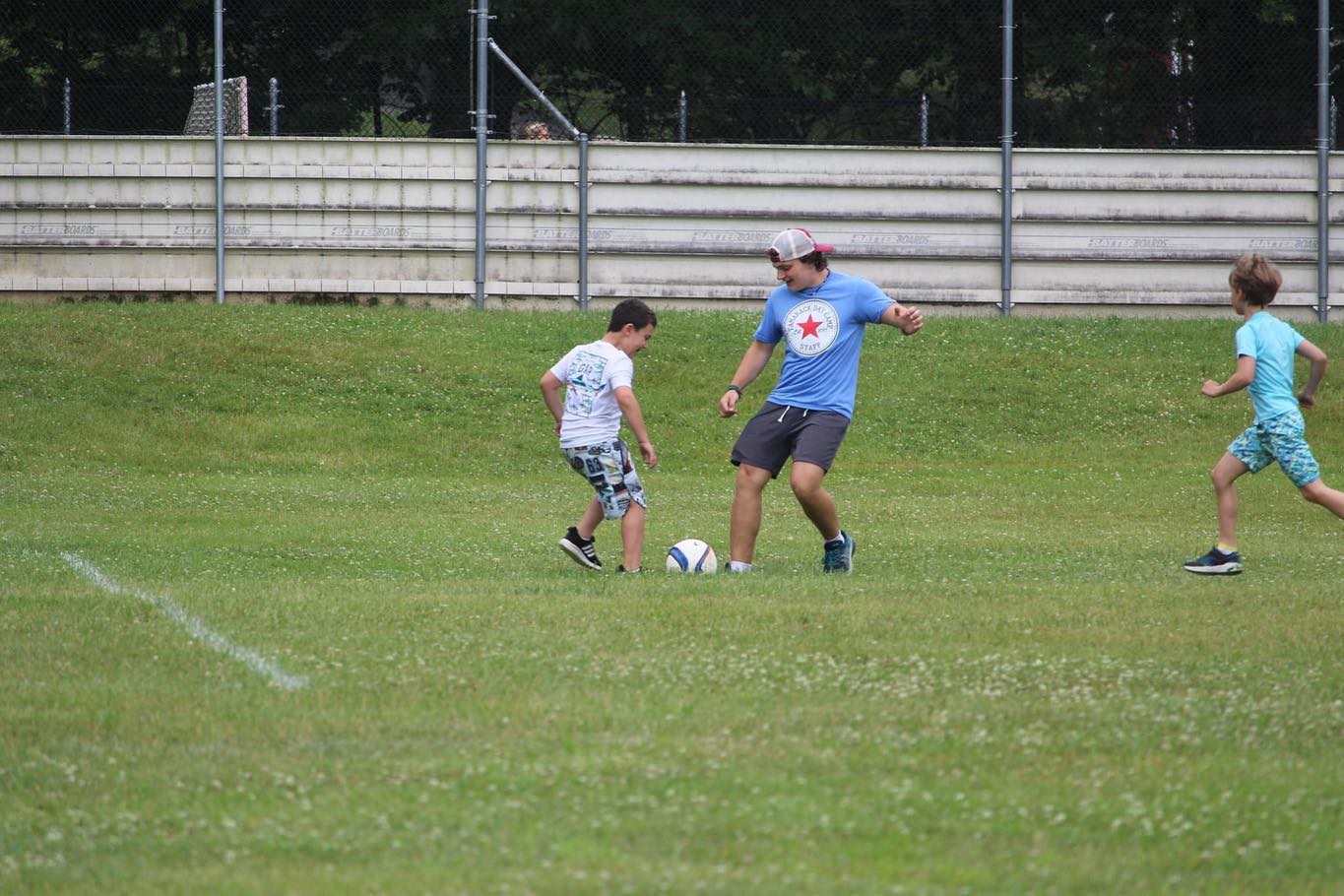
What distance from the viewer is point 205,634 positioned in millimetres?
7191

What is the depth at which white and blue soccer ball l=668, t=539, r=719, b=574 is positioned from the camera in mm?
9680

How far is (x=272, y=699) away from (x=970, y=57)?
20.9 m

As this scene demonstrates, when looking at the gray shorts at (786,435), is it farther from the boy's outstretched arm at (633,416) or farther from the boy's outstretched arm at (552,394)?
the boy's outstretched arm at (552,394)

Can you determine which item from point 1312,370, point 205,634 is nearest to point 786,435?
point 1312,370

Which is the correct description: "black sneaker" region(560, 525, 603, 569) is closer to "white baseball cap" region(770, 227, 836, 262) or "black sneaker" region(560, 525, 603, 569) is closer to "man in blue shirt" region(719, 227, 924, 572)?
"man in blue shirt" region(719, 227, 924, 572)

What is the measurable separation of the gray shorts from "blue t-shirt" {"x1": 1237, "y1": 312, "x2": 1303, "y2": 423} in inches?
90.2

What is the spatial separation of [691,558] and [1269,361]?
134 inches

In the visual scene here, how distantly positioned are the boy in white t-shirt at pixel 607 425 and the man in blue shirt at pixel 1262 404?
10.1 ft

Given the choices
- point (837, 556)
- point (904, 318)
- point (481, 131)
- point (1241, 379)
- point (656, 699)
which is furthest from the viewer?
point (481, 131)

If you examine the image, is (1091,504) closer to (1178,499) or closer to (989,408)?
(1178,499)

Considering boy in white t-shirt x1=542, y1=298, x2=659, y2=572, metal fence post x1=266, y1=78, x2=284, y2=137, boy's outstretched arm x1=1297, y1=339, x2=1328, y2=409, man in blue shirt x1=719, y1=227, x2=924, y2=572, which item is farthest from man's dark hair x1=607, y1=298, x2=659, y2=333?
metal fence post x1=266, y1=78, x2=284, y2=137

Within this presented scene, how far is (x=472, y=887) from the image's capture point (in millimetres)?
3963

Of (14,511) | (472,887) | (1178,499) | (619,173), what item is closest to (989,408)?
(1178,499)

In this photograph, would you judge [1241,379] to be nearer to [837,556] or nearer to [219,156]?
[837,556]
